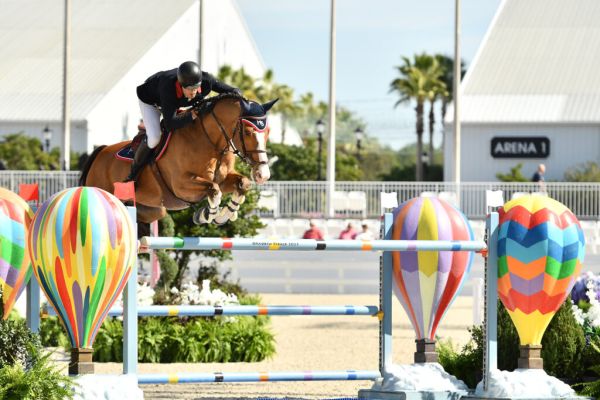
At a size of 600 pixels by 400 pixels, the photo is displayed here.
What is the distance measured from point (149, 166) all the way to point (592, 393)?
147 inches

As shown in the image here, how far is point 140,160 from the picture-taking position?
32.2ft

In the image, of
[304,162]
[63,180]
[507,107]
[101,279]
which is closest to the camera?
[101,279]

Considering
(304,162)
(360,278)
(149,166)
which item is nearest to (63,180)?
(360,278)

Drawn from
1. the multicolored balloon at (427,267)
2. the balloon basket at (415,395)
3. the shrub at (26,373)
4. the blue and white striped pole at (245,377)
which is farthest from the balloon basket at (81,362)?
the multicolored balloon at (427,267)

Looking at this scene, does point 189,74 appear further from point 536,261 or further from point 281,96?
point 281,96

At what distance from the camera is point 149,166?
9734 millimetres

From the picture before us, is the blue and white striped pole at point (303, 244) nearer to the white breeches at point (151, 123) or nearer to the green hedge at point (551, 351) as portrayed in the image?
the green hedge at point (551, 351)

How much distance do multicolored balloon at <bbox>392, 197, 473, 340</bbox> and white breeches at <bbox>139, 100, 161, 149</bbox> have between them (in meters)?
2.11

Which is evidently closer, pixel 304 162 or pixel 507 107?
pixel 507 107

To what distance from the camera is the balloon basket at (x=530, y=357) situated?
8086 millimetres

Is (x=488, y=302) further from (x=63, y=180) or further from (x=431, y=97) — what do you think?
(x=431, y=97)

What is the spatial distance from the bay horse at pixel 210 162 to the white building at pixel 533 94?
31.9m

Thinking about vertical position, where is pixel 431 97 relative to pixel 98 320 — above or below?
above

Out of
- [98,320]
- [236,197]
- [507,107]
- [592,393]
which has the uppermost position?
[507,107]
